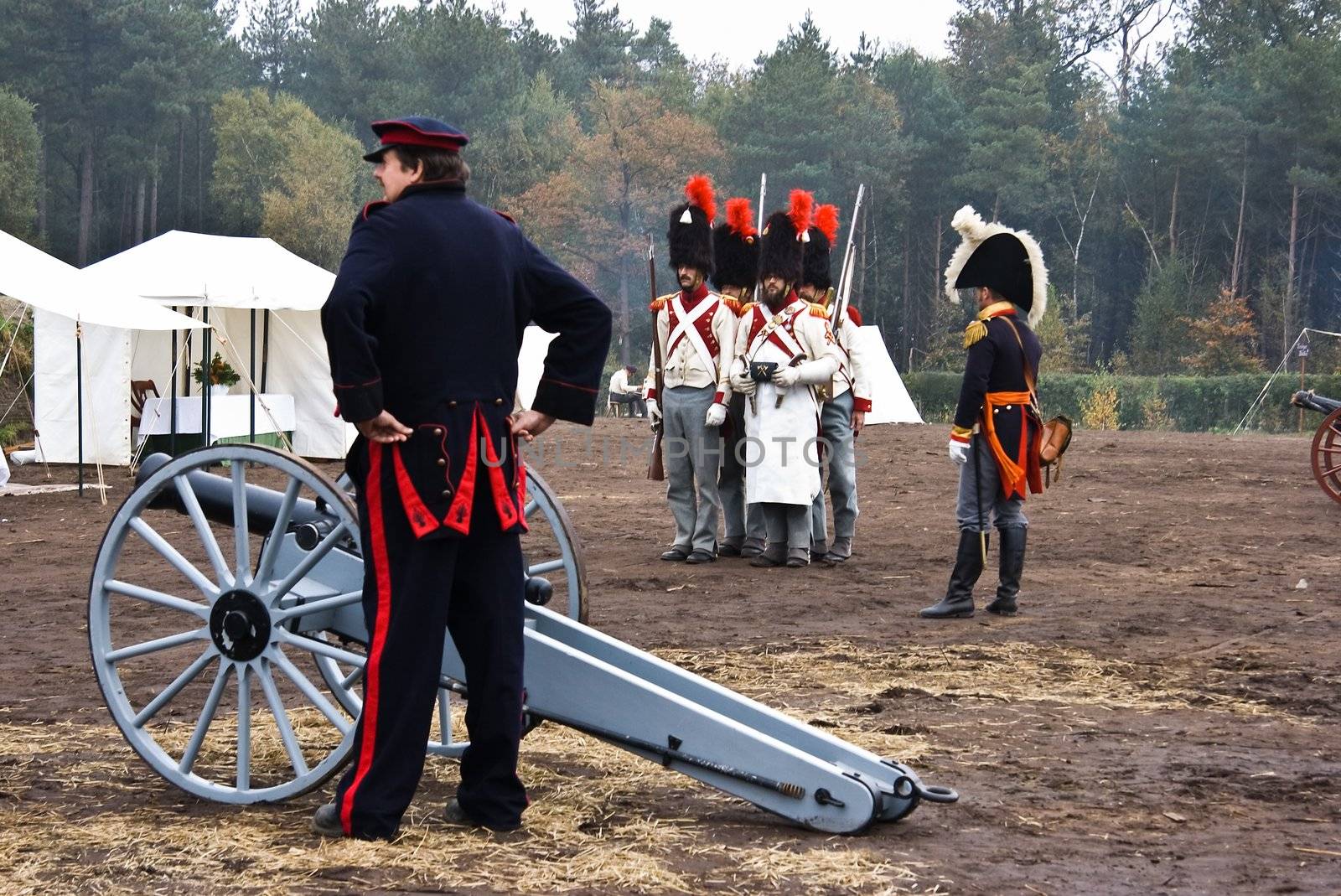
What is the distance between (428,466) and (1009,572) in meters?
4.26

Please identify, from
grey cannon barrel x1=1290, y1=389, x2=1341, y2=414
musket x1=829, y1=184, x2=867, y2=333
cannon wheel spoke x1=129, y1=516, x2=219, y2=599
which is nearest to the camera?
cannon wheel spoke x1=129, y1=516, x2=219, y2=599

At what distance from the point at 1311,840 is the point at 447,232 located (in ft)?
8.00

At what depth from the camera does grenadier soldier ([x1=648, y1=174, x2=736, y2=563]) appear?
29.9 feet

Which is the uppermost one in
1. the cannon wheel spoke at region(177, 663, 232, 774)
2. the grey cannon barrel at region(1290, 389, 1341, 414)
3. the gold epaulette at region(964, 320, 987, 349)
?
the gold epaulette at region(964, 320, 987, 349)

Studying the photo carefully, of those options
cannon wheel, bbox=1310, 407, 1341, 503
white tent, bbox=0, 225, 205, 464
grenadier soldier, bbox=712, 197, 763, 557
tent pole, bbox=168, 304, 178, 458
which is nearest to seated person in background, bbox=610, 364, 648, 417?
tent pole, bbox=168, 304, 178, 458

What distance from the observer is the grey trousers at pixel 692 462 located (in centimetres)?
916

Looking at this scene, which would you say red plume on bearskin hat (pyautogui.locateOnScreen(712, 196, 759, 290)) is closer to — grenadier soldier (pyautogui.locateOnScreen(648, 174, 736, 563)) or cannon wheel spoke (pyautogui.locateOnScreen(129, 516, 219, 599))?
grenadier soldier (pyautogui.locateOnScreen(648, 174, 736, 563))

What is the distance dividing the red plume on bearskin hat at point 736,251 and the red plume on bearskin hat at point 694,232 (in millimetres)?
155

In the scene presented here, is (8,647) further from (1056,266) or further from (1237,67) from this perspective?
(1056,266)

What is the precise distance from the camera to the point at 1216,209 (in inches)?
1737

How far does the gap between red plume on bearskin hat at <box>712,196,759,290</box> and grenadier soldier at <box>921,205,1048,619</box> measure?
2137 mm

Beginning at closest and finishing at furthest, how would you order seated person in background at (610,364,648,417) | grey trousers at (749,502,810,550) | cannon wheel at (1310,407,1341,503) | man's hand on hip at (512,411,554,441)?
man's hand on hip at (512,411,554,441)
grey trousers at (749,502,810,550)
cannon wheel at (1310,407,1341,503)
seated person in background at (610,364,648,417)

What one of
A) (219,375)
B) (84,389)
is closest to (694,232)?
(84,389)

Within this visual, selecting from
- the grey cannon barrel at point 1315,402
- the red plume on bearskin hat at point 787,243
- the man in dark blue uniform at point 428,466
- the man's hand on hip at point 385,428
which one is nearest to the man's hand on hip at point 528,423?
the man in dark blue uniform at point 428,466
